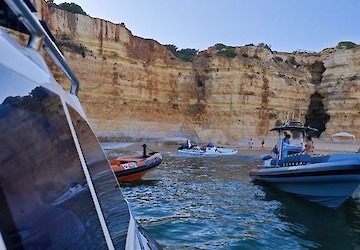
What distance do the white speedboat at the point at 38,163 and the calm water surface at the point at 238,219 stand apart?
13.4 ft

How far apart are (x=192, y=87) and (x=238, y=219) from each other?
34.6 meters

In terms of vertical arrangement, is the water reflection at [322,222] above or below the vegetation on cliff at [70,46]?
below

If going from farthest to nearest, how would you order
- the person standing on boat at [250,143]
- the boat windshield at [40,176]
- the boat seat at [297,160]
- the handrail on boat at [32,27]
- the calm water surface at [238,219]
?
the person standing on boat at [250,143] → the boat seat at [297,160] → the calm water surface at [238,219] → the handrail on boat at [32,27] → the boat windshield at [40,176]

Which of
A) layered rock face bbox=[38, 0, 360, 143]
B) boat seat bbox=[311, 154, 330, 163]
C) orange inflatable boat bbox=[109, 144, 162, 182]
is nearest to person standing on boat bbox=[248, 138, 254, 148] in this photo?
layered rock face bbox=[38, 0, 360, 143]

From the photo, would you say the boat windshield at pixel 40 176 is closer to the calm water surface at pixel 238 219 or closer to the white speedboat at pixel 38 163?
the white speedboat at pixel 38 163

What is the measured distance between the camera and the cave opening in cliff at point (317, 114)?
1807 inches

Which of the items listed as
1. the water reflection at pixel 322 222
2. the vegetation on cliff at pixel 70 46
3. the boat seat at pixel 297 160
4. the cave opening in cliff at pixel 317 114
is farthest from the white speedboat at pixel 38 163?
the cave opening in cliff at pixel 317 114

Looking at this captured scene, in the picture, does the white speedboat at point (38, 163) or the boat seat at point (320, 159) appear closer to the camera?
the white speedboat at point (38, 163)

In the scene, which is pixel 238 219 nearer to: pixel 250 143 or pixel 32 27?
pixel 32 27

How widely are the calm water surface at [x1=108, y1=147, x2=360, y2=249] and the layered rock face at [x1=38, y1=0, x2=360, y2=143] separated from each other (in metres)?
25.3

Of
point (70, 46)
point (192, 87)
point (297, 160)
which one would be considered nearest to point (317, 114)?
point (192, 87)

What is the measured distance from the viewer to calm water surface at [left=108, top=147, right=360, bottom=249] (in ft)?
18.5

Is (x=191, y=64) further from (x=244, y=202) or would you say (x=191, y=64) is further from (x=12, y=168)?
(x=12, y=168)

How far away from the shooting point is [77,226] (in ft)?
4.69
